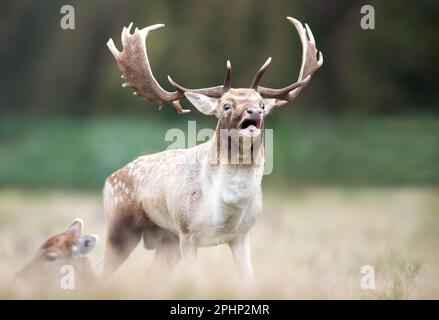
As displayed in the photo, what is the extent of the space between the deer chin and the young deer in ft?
4.21

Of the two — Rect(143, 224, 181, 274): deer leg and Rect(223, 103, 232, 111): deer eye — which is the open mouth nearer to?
Rect(223, 103, 232, 111): deer eye

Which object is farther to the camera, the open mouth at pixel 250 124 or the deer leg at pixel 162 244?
the deer leg at pixel 162 244

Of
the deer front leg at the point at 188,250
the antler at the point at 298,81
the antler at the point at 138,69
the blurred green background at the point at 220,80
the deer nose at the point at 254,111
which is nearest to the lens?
the deer nose at the point at 254,111

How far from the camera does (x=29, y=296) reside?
6461 mm

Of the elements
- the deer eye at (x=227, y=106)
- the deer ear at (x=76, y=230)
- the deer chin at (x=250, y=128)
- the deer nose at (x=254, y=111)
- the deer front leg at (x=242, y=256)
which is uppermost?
the deer eye at (x=227, y=106)

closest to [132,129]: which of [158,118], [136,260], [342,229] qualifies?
[158,118]

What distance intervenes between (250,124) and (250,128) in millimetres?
46

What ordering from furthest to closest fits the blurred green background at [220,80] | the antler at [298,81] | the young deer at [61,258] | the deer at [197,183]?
the blurred green background at [220,80]
the antler at [298,81]
the deer at [197,183]
the young deer at [61,258]

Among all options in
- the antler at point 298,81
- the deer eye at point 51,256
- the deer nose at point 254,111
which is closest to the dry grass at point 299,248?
the deer eye at point 51,256

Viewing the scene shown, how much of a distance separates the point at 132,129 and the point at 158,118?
657 mm

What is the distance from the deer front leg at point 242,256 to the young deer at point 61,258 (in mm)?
1102

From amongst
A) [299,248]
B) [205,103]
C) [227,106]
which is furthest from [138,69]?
[299,248]

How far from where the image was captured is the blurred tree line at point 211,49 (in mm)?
20359

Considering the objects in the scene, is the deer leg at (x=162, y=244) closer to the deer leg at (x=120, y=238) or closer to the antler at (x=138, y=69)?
the deer leg at (x=120, y=238)
